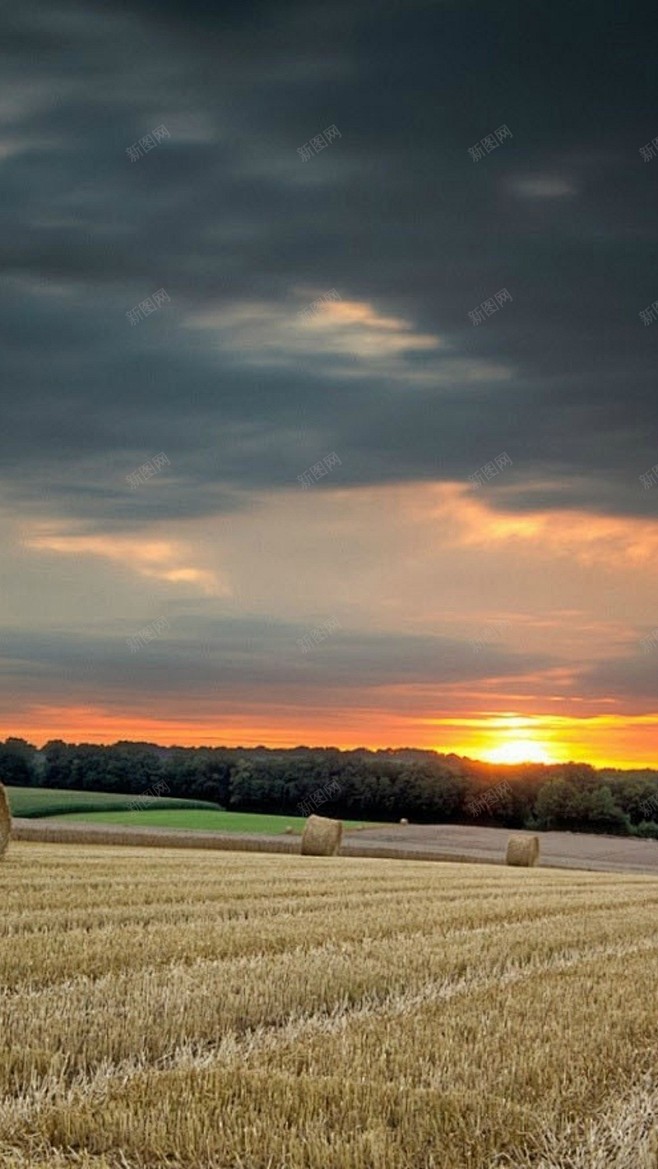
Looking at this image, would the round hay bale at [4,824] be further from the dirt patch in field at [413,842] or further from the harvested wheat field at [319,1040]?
the dirt patch in field at [413,842]

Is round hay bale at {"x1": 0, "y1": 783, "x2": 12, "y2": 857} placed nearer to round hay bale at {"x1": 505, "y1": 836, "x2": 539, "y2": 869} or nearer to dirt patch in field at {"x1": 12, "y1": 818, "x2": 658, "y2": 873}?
dirt patch in field at {"x1": 12, "y1": 818, "x2": 658, "y2": 873}

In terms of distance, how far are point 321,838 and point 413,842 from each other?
2616 cm

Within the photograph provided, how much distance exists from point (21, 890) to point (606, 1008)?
913cm

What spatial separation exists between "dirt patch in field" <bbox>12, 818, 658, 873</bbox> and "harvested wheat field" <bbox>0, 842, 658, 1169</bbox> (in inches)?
1216

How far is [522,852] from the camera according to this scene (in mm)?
40781

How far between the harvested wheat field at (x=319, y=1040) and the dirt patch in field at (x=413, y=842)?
101 feet

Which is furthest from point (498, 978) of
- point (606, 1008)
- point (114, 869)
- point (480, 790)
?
point (480, 790)

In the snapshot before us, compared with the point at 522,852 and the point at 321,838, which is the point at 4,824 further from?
the point at 522,852

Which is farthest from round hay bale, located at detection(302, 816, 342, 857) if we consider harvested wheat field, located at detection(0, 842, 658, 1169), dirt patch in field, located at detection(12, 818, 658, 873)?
harvested wheat field, located at detection(0, 842, 658, 1169)

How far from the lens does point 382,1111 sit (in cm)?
580

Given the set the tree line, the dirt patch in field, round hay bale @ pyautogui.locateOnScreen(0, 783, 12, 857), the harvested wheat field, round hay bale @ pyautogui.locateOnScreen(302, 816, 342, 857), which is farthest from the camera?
the tree line

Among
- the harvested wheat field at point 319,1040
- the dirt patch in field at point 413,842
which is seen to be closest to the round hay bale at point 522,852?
the dirt patch in field at point 413,842

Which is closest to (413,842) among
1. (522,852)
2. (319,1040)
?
(522,852)

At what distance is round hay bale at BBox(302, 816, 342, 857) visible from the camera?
124 ft
